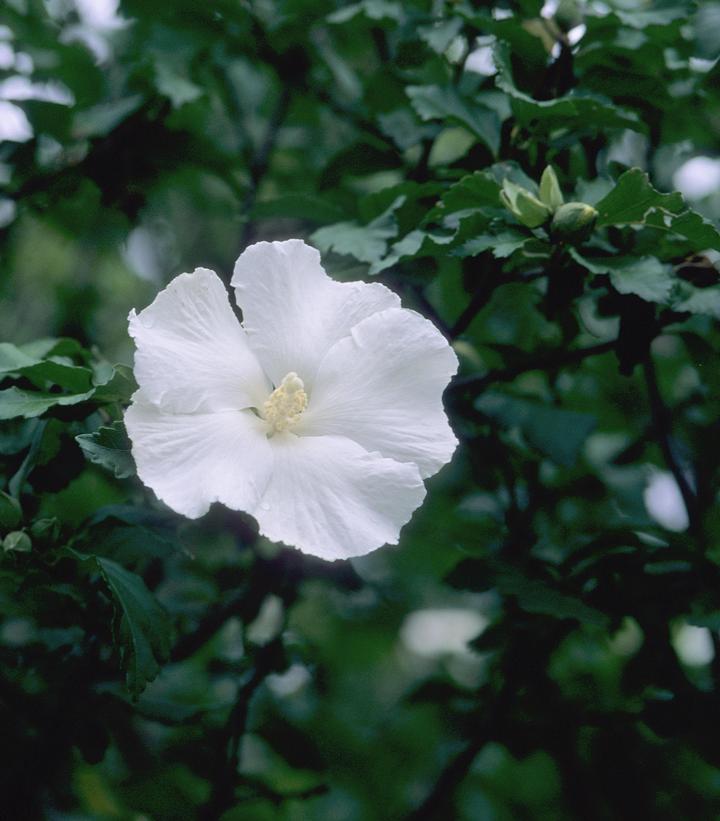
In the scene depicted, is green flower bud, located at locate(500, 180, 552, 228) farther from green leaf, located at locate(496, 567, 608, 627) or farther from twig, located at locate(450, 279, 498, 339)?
green leaf, located at locate(496, 567, 608, 627)

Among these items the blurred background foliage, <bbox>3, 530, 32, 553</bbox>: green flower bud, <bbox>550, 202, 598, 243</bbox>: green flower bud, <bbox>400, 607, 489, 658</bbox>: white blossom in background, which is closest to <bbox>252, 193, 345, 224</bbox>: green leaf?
the blurred background foliage

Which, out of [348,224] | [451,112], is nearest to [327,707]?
[348,224]

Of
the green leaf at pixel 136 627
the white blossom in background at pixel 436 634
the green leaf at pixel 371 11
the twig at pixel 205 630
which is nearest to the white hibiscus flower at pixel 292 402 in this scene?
the green leaf at pixel 136 627

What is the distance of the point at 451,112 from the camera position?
146 centimetres

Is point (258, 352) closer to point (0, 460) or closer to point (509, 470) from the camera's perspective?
point (0, 460)

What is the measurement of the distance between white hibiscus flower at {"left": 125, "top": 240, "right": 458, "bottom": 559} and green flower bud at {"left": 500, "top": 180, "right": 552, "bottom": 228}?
209 mm

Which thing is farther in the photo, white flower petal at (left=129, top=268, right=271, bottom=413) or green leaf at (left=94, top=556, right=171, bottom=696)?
green leaf at (left=94, top=556, right=171, bottom=696)

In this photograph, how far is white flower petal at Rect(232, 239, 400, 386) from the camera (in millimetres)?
1188

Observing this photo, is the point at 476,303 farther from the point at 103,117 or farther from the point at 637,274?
the point at 103,117

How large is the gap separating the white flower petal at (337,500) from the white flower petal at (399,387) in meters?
0.03

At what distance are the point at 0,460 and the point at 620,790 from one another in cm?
138

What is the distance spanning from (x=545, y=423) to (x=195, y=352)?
2.57 ft

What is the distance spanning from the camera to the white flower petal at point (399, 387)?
1148 millimetres

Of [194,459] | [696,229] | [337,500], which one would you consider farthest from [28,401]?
[696,229]
